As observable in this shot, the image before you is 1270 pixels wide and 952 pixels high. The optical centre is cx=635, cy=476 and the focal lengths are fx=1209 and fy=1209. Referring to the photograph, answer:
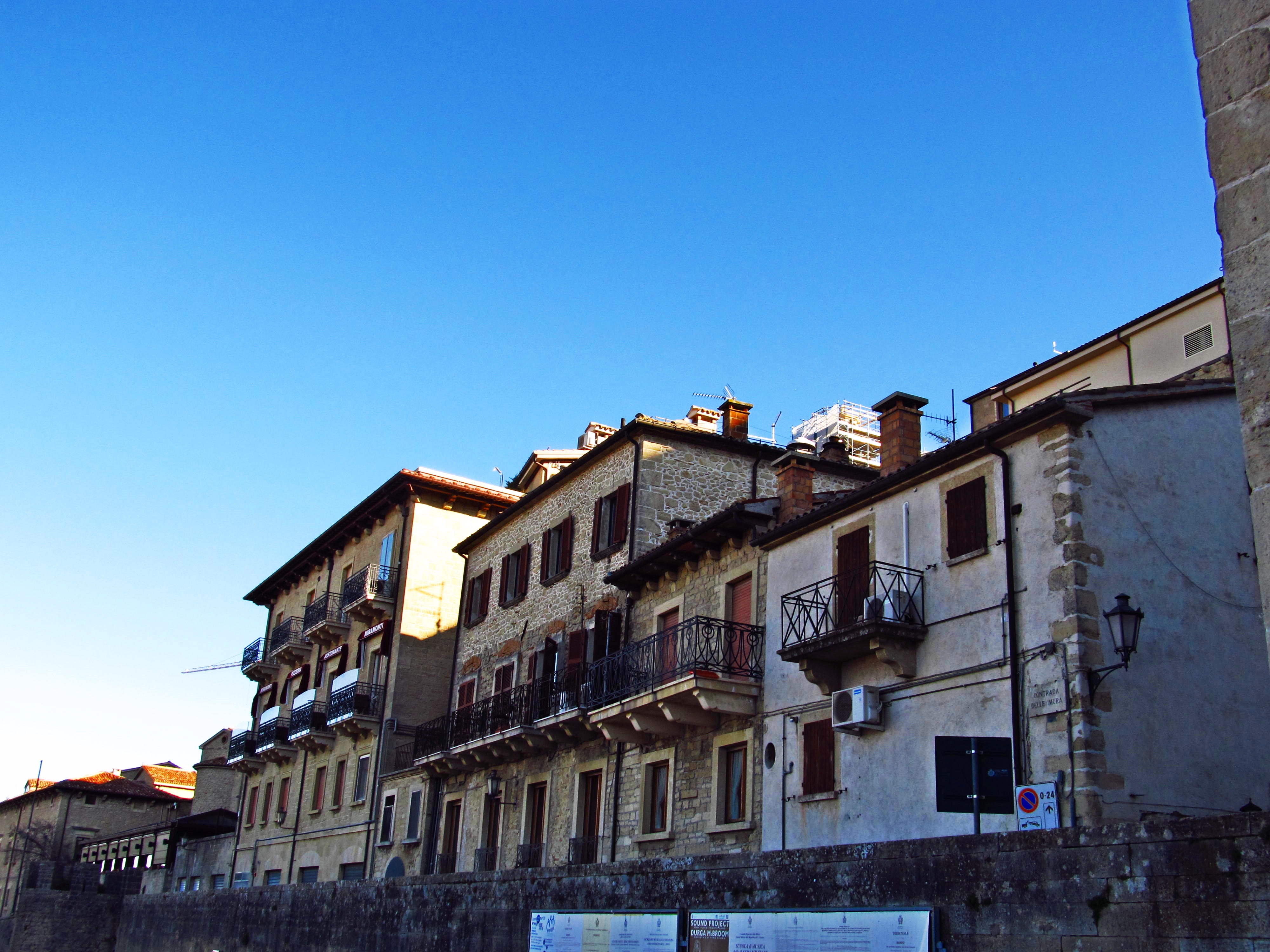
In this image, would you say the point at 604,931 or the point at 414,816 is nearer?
the point at 604,931

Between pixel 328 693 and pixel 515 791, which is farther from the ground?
pixel 328 693

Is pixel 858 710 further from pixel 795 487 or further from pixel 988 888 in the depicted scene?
pixel 988 888

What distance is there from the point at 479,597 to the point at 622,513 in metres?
8.01

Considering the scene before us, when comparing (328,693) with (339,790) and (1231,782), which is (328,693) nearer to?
(339,790)

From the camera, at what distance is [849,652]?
16.9 m

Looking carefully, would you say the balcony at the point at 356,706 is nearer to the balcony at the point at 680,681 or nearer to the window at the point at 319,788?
the window at the point at 319,788

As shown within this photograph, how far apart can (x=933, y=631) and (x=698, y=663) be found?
16.0ft

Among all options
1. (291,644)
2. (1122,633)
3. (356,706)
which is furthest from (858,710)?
(291,644)

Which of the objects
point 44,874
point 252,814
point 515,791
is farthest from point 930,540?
point 44,874

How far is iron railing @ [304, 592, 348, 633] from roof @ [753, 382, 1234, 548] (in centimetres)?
2249

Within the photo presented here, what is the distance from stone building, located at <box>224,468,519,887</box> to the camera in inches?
1296

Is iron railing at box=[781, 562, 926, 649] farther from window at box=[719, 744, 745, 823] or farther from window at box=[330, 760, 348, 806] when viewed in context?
window at box=[330, 760, 348, 806]

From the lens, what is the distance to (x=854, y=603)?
1738 centimetres

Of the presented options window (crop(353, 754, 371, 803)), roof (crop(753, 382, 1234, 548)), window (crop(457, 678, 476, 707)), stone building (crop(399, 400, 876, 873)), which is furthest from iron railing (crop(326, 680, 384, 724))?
roof (crop(753, 382, 1234, 548))
